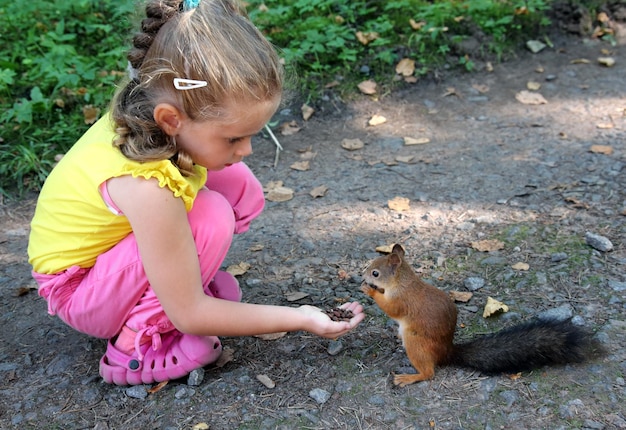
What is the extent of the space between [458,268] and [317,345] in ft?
2.07

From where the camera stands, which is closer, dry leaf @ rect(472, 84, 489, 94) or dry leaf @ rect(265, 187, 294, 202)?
dry leaf @ rect(265, 187, 294, 202)

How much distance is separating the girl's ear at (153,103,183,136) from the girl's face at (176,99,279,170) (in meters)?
0.01

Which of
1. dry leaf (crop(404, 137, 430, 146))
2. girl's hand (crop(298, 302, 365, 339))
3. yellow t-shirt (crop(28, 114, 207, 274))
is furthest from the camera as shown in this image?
dry leaf (crop(404, 137, 430, 146))

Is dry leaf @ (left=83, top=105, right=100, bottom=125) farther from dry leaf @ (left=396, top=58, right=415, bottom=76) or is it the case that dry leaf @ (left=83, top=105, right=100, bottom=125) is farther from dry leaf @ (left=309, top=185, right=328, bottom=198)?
dry leaf @ (left=396, top=58, right=415, bottom=76)

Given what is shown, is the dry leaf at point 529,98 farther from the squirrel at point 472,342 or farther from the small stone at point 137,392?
the small stone at point 137,392

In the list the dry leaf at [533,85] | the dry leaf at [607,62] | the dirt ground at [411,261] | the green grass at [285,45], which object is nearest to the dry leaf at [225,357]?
the dirt ground at [411,261]

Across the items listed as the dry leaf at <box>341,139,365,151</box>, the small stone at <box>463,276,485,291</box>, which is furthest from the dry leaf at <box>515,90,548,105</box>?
the small stone at <box>463,276,485,291</box>

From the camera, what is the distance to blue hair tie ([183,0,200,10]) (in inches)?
58.5

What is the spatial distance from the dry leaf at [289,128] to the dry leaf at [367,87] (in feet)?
1.56

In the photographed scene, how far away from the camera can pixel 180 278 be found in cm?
156

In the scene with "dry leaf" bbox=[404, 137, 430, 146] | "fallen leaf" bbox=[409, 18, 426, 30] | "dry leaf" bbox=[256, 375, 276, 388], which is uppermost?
"dry leaf" bbox=[256, 375, 276, 388]

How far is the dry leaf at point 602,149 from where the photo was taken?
116 inches

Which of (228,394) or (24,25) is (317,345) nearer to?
(228,394)

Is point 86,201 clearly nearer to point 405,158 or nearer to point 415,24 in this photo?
point 405,158
